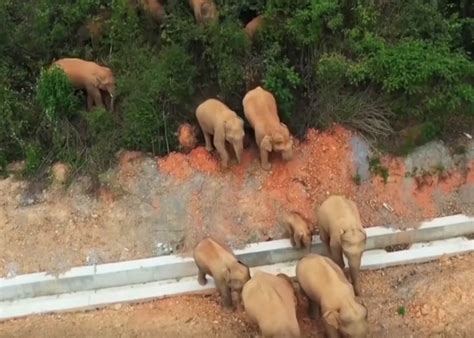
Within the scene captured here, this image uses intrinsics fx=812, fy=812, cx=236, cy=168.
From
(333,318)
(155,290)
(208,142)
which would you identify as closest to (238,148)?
(208,142)

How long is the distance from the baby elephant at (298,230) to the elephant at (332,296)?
69 centimetres

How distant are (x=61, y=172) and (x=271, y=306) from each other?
Answer: 322cm

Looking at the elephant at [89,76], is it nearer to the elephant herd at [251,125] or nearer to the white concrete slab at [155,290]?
the elephant herd at [251,125]

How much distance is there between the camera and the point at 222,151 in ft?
29.3

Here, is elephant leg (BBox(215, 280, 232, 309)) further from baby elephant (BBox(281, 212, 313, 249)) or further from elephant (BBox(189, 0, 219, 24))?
elephant (BBox(189, 0, 219, 24))

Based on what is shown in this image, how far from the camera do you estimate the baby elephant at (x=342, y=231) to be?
7.86m

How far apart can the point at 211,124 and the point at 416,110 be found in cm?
232

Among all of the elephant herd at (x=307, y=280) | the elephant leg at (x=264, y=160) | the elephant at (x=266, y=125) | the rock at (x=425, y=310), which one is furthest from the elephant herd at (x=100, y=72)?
the rock at (x=425, y=310)

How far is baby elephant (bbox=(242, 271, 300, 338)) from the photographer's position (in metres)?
7.25

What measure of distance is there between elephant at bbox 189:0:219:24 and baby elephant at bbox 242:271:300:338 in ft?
12.3

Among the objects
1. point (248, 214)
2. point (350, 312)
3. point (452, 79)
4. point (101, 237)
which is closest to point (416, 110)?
point (452, 79)

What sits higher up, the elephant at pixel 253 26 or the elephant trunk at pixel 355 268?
the elephant at pixel 253 26

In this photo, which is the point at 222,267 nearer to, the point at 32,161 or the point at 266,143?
the point at 266,143

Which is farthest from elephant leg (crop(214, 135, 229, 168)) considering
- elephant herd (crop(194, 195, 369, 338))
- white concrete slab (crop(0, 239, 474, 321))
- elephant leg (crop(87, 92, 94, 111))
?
elephant leg (crop(87, 92, 94, 111))
